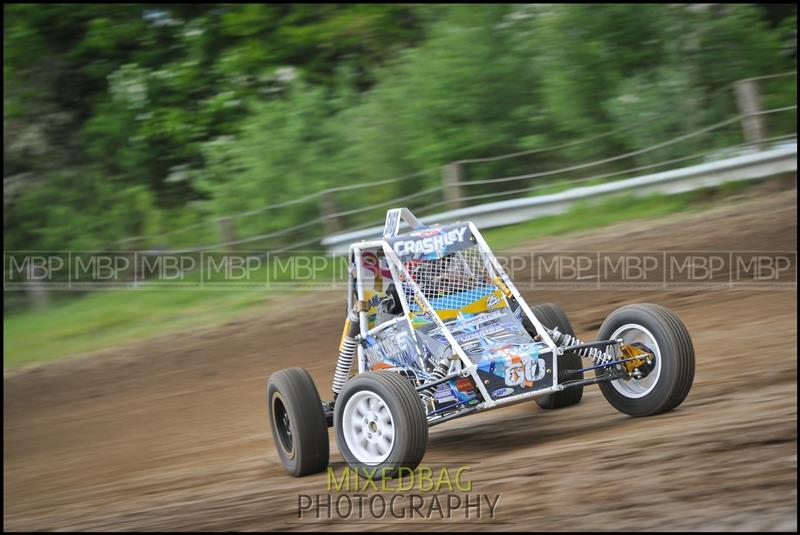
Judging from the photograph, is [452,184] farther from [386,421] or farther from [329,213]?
[386,421]

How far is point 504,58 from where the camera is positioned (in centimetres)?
1703

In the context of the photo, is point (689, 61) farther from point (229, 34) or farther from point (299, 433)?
point (299, 433)

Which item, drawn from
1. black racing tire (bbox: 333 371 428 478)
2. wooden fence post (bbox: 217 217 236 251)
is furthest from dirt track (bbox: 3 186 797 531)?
wooden fence post (bbox: 217 217 236 251)

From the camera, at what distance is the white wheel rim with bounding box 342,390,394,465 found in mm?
6113

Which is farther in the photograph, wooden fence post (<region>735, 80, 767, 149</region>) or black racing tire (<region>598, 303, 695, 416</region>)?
wooden fence post (<region>735, 80, 767, 149</region>)

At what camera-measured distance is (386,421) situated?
611 centimetres

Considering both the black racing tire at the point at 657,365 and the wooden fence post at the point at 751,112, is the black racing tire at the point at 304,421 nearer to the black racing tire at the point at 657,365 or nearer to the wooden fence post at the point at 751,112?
the black racing tire at the point at 657,365

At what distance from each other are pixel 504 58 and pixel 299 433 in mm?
11644

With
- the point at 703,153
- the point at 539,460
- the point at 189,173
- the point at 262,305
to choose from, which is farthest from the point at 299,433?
the point at 189,173

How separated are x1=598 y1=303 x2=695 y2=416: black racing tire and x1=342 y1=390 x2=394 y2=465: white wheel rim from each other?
167 cm

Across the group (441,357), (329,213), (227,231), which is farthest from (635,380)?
(227,231)

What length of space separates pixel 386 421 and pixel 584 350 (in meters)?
1.48

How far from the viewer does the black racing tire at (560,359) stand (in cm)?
720

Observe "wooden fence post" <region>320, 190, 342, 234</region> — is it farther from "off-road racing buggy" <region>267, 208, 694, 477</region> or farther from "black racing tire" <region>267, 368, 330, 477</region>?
"black racing tire" <region>267, 368, 330, 477</region>
